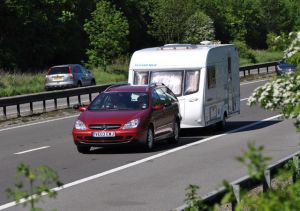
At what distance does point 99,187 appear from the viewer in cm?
1355

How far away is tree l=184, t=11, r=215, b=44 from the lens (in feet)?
254

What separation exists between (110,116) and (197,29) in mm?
61563

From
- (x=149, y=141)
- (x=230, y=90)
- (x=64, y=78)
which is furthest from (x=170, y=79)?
(x=64, y=78)

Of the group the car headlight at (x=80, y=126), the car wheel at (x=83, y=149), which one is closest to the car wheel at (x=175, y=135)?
the car wheel at (x=83, y=149)

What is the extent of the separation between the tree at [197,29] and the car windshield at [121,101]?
187 feet

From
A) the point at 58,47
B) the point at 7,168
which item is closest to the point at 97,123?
the point at 7,168

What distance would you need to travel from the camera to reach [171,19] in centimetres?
7788

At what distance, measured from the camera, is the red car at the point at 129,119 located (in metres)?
18.3

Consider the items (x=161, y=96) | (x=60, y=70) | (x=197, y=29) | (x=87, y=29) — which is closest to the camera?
(x=161, y=96)

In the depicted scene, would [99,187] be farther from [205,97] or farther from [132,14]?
[132,14]

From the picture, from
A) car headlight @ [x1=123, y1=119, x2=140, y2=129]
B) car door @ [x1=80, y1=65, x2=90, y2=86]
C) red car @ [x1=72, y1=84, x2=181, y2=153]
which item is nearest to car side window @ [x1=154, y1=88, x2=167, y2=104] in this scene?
red car @ [x1=72, y1=84, x2=181, y2=153]

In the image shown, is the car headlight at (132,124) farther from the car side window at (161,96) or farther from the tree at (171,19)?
the tree at (171,19)

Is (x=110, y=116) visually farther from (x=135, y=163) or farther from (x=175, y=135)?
(x=175, y=135)

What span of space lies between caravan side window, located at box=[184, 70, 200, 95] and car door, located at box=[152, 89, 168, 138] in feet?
7.82
